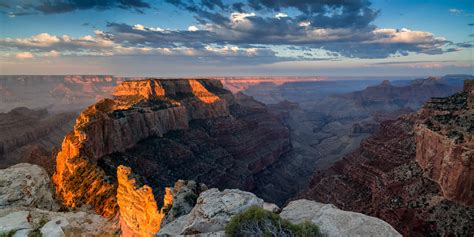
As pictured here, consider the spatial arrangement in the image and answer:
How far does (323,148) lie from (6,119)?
144 meters

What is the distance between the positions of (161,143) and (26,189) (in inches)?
1904

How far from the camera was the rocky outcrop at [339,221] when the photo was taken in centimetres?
1705

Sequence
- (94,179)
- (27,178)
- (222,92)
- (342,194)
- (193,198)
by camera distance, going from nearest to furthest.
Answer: (193,198) < (27,178) < (94,179) < (342,194) < (222,92)

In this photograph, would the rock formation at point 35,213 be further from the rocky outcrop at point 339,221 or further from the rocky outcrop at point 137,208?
the rocky outcrop at point 339,221

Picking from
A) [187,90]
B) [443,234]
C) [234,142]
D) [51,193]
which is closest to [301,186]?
[234,142]

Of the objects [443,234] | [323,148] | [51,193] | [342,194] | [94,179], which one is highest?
[51,193]

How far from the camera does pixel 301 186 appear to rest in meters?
105

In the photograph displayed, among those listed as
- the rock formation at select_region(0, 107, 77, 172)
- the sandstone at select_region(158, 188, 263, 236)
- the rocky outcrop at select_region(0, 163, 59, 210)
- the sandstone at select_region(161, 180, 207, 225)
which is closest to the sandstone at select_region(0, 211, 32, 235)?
the rocky outcrop at select_region(0, 163, 59, 210)

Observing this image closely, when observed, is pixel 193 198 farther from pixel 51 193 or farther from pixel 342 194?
pixel 342 194

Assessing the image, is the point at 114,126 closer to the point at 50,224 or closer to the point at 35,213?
the point at 35,213

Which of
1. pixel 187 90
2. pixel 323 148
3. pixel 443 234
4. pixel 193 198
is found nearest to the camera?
pixel 193 198

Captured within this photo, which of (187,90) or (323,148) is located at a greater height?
(187,90)

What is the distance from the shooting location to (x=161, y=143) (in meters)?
80.2

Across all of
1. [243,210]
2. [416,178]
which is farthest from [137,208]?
[416,178]
